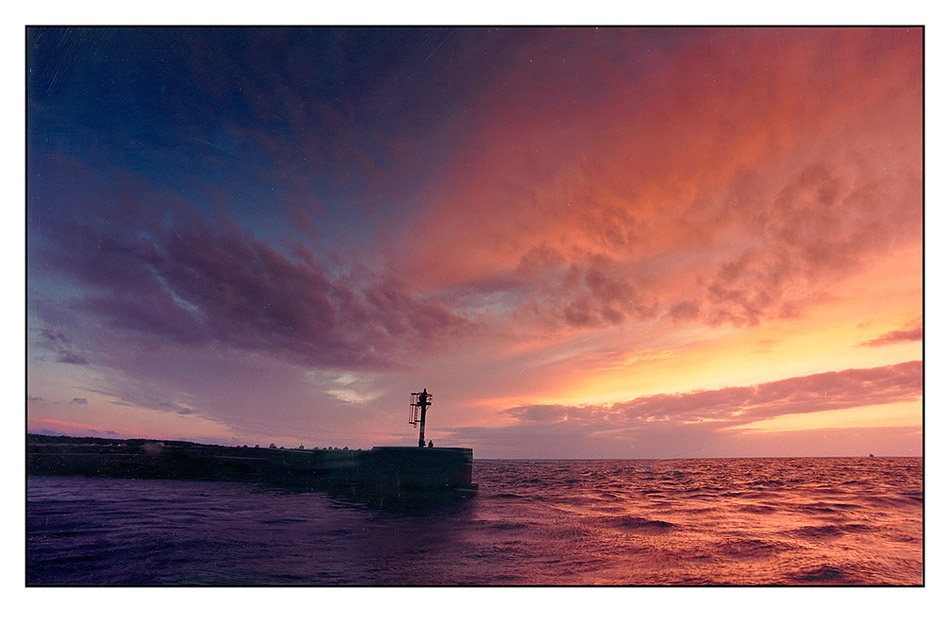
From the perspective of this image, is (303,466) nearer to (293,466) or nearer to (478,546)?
(293,466)

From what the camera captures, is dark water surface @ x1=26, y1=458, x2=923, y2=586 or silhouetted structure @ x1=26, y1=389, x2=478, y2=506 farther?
silhouetted structure @ x1=26, y1=389, x2=478, y2=506

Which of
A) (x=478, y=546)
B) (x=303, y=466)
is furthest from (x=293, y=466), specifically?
(x=478, y=546)

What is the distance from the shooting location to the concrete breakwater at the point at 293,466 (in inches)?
691

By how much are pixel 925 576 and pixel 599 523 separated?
685 cm

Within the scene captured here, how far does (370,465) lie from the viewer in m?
19.2

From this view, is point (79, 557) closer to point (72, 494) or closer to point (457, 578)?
point (457, 578)

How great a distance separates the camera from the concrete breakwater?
17547mm

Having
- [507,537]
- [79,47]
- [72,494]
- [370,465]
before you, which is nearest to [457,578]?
[507,537]

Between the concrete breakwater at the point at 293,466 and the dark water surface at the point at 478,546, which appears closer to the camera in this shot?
the dark water surface at the point at 478,546

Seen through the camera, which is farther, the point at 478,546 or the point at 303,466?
the point at 303,466

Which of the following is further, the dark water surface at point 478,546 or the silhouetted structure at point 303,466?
the silhouetted structure at point 303,466

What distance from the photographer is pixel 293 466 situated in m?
31.8

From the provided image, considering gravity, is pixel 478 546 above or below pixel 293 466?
above

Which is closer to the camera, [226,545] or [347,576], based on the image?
[347,576]
